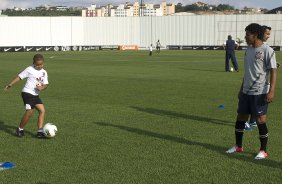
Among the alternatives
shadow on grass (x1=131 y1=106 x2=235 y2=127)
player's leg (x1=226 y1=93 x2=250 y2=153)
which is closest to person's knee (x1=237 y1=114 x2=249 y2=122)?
player's leg (x1=226 y1=93 x2=250 y2=153)

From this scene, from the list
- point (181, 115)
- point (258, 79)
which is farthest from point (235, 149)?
point (181, 115)

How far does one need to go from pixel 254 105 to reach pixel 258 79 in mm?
407

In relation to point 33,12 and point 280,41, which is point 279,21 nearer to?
point 280,41

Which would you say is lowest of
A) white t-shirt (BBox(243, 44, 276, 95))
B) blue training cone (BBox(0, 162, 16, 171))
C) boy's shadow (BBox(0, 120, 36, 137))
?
boy's shadow (BBox(0, 120, 36, 137))

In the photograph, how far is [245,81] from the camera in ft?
23.8

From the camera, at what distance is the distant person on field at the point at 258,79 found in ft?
22.9

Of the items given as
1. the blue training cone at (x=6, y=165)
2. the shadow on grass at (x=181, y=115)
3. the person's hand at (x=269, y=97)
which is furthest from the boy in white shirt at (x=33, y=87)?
the person's hand at (x=269, y=97)

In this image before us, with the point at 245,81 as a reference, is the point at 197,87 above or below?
below

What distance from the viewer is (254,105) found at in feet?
23.2

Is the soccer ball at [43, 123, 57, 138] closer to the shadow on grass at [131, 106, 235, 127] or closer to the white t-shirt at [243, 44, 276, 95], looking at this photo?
the shadow on grass at [131, 106, 235, 127]

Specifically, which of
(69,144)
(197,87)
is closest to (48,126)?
(69,144)

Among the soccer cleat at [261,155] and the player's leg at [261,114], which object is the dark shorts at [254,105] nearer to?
the player's leg at [261,114]

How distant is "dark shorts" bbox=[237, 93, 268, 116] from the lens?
7.05 meters

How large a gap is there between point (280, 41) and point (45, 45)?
3842 cm
